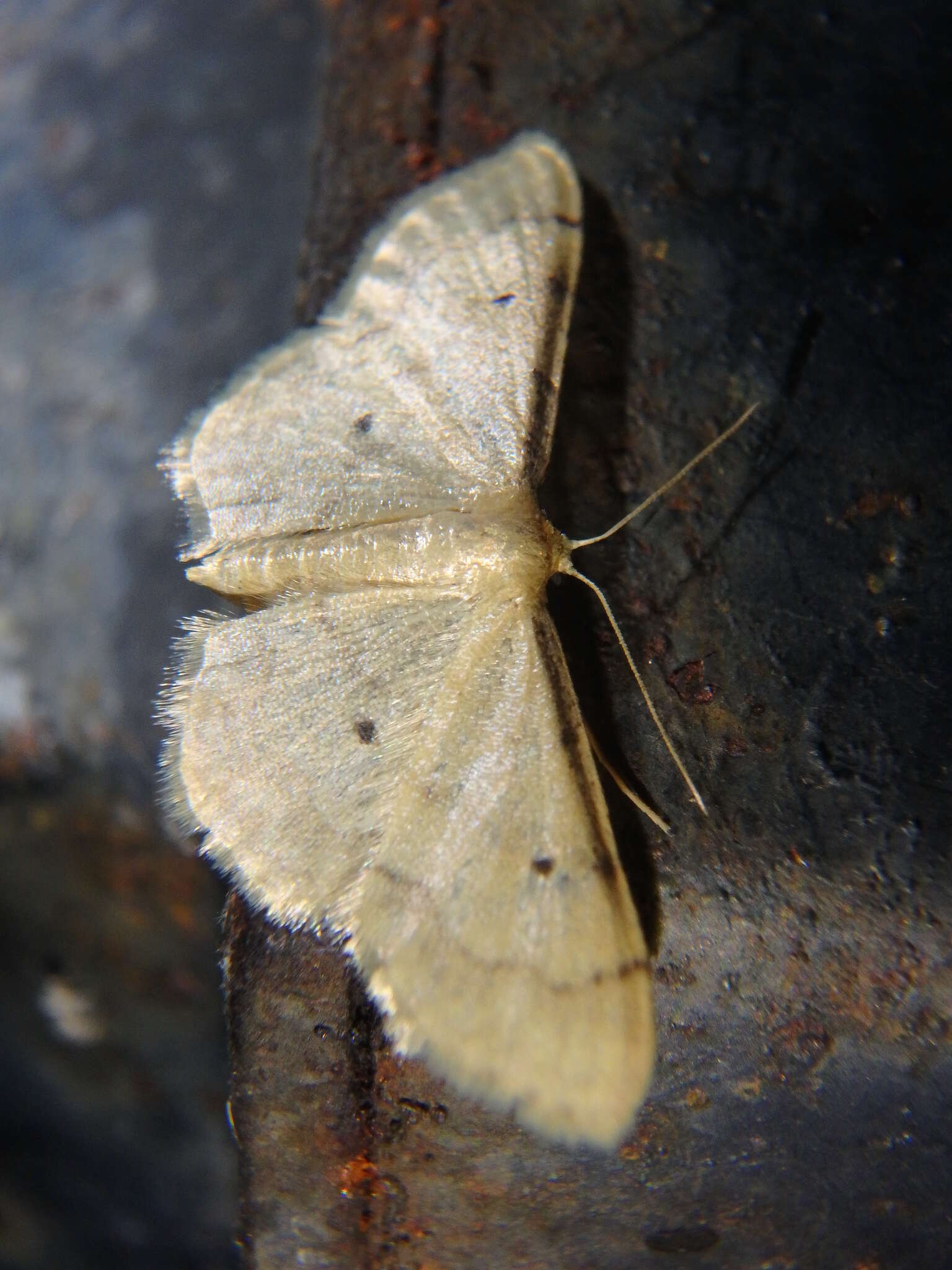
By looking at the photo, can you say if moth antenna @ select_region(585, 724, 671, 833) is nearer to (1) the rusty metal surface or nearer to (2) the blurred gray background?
(1) the rusty metal surface

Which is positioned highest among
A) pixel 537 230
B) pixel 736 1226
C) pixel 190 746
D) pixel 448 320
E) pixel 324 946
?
pixel 537 230

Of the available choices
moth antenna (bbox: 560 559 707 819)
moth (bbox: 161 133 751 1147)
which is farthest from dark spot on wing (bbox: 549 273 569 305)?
moth antenna (bbox: 560 559 707 819)

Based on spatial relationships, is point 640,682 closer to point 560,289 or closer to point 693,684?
point 693,684

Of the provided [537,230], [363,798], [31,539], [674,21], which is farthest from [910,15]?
[31,539]

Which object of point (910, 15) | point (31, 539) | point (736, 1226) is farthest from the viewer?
point (31, 539)

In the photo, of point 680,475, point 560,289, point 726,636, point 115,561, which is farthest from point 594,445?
point 115,561

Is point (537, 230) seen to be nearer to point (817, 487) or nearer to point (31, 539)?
point (817, 487)
